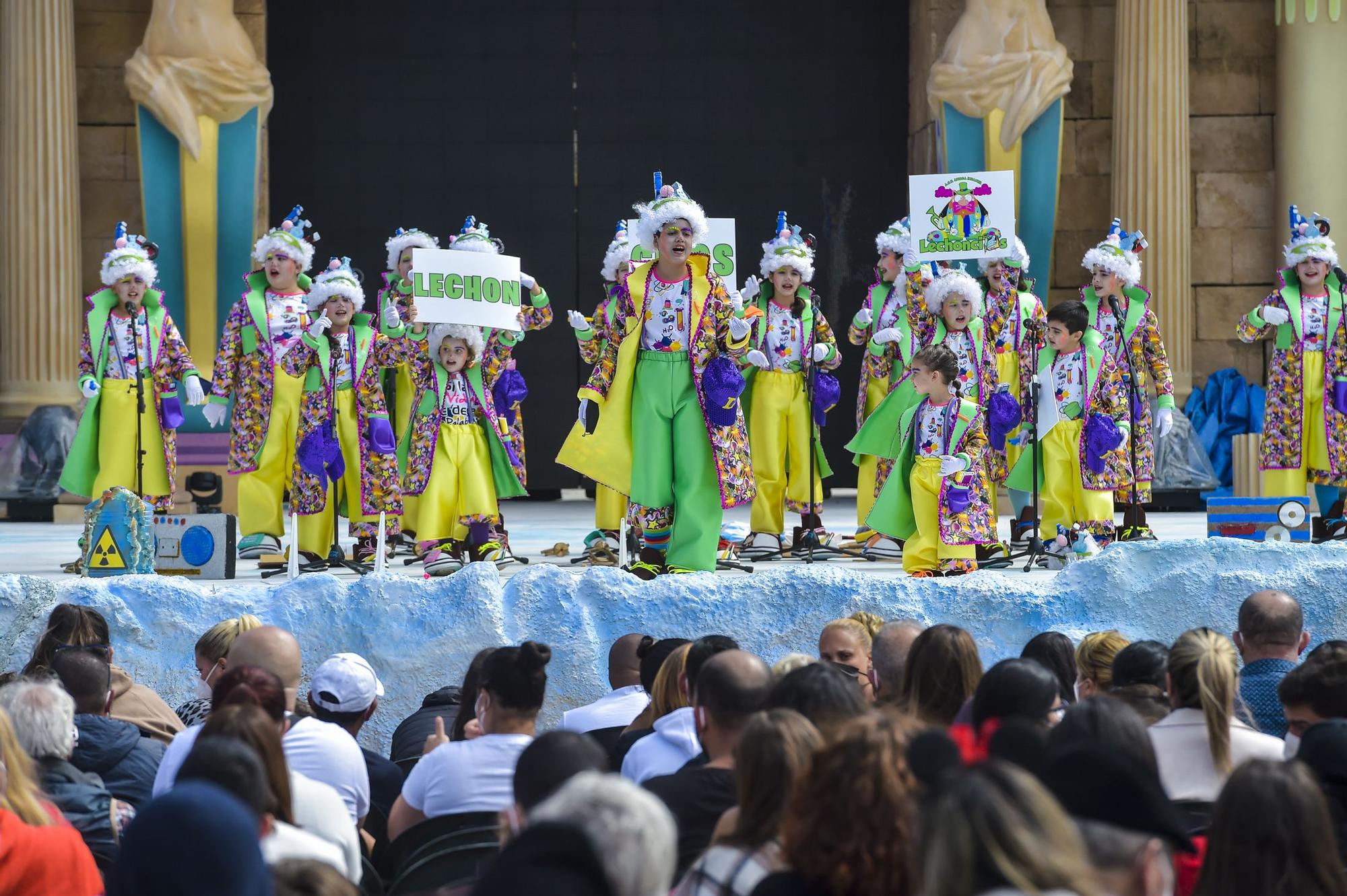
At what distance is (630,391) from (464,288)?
1.05m

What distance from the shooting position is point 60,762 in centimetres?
362

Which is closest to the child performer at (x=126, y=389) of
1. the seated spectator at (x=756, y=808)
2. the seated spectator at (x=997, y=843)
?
the seated spectator at (x=756, y=808)

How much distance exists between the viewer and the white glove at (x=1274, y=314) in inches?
375

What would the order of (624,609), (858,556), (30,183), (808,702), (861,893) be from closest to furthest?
(861,893) → (808,702) → (624,609) → (858,556) → (30,183)

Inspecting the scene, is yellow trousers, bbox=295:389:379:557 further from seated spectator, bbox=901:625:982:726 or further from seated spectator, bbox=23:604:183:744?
seated spectator, bbox=901:625:982:726

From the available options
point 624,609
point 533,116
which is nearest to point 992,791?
point 624,609

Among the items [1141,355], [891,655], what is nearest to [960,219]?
[1141,355]

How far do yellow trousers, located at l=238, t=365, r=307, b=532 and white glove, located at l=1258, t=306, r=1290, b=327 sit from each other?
16.5 feet

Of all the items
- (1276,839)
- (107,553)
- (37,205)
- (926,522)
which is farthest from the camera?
(37,205)

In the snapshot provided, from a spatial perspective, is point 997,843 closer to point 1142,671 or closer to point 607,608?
point 1142,671

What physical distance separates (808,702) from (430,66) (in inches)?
435

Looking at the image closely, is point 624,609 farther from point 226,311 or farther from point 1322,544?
point 226,311

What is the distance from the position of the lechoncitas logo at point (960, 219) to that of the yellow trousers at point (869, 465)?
0.90 meters

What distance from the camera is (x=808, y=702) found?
129 inches
